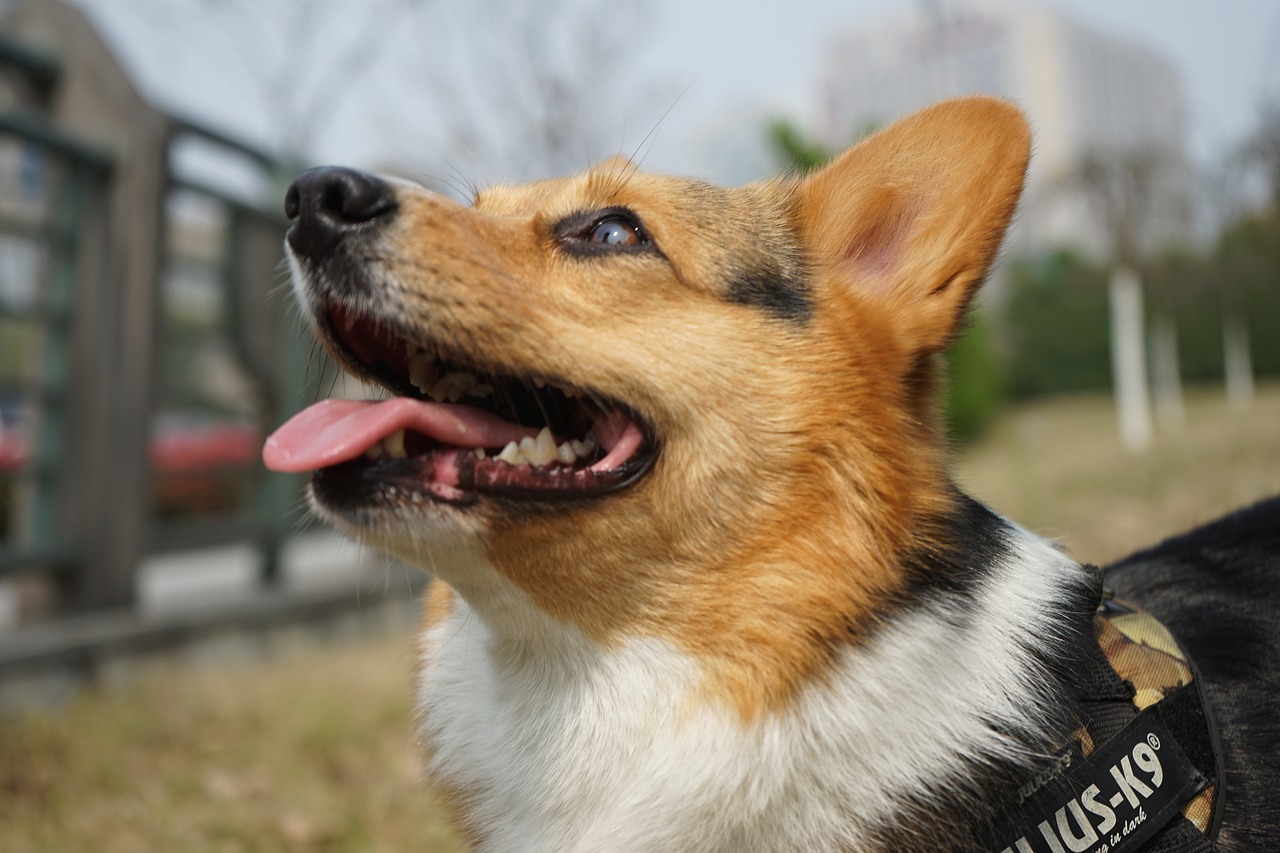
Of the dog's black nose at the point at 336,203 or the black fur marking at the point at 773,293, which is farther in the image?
the black fur marking at the point at 773,293

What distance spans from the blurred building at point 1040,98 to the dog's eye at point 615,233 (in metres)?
0.72

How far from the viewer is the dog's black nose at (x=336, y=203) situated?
2.04 meters

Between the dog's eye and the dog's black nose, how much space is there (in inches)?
19.1

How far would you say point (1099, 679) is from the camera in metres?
1.93

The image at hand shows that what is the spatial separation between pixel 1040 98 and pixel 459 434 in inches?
1908

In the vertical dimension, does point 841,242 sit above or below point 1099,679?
above

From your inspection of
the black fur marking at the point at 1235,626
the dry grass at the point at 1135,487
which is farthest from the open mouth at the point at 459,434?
the black fur marking at the point at 1235,626

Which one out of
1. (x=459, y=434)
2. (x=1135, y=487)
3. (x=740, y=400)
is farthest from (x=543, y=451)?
(x=1135, y=487)

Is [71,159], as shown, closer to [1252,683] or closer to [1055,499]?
[1252,683]

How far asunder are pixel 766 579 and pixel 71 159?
16.0ft

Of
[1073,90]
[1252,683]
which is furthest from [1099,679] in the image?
[1073,90]

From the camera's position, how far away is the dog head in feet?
6.45

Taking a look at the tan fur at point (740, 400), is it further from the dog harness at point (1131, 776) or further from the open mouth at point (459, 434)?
the dog harness at point (1131, 776)

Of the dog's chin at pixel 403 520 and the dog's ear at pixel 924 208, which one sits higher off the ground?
the dog's ear at pixel 924 208
